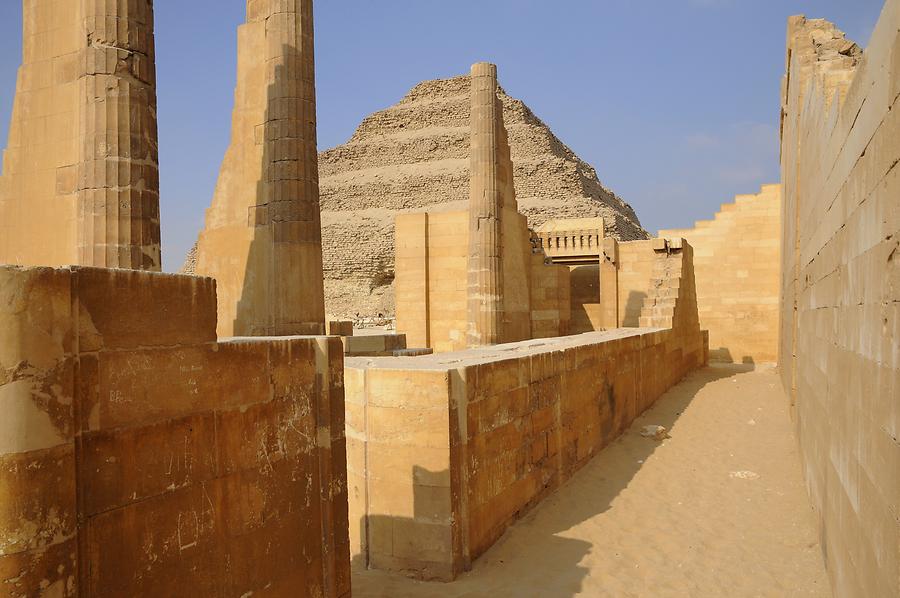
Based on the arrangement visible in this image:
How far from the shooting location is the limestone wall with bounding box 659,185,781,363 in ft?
61.6

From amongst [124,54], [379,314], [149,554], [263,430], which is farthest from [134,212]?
[379,314]

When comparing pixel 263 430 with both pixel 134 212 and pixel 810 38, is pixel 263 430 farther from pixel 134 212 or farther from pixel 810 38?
pixel 810 38

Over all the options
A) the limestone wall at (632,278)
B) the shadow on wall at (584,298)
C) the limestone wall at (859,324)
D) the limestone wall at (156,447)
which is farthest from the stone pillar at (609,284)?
the limestone wall at (156,447)

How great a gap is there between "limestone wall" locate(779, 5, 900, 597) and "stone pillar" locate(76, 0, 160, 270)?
5.60 m

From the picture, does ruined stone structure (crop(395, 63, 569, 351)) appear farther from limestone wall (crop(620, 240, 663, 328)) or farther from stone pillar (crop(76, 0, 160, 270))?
stone pillar (crop(76, 0, 160, 270))

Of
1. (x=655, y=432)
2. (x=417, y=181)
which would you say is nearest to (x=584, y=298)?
(x=655, y=432)

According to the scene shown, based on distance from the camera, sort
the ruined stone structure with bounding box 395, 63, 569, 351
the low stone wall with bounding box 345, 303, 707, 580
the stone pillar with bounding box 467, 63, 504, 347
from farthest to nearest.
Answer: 1. the ruined stone structure with bounding box 395, 63, 569, 351
2. the stone pillar with bounding box 467, 63, 504, 347
3. the low stone wall with bounding box 345, 303, 707, 580

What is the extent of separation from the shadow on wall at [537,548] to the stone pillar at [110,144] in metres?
3.40

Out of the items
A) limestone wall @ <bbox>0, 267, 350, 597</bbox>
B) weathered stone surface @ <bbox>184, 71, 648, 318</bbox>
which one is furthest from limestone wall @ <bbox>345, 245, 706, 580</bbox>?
weathered stone surface @ <bbox>184, 71, 648, 318</bbox>

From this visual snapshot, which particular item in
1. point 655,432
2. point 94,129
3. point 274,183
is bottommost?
point 655,432

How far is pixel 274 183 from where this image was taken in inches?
363

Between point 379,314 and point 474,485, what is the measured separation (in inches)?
1818

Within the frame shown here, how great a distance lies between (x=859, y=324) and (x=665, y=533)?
3.27 metres

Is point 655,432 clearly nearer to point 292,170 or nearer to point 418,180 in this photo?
point 292,170
